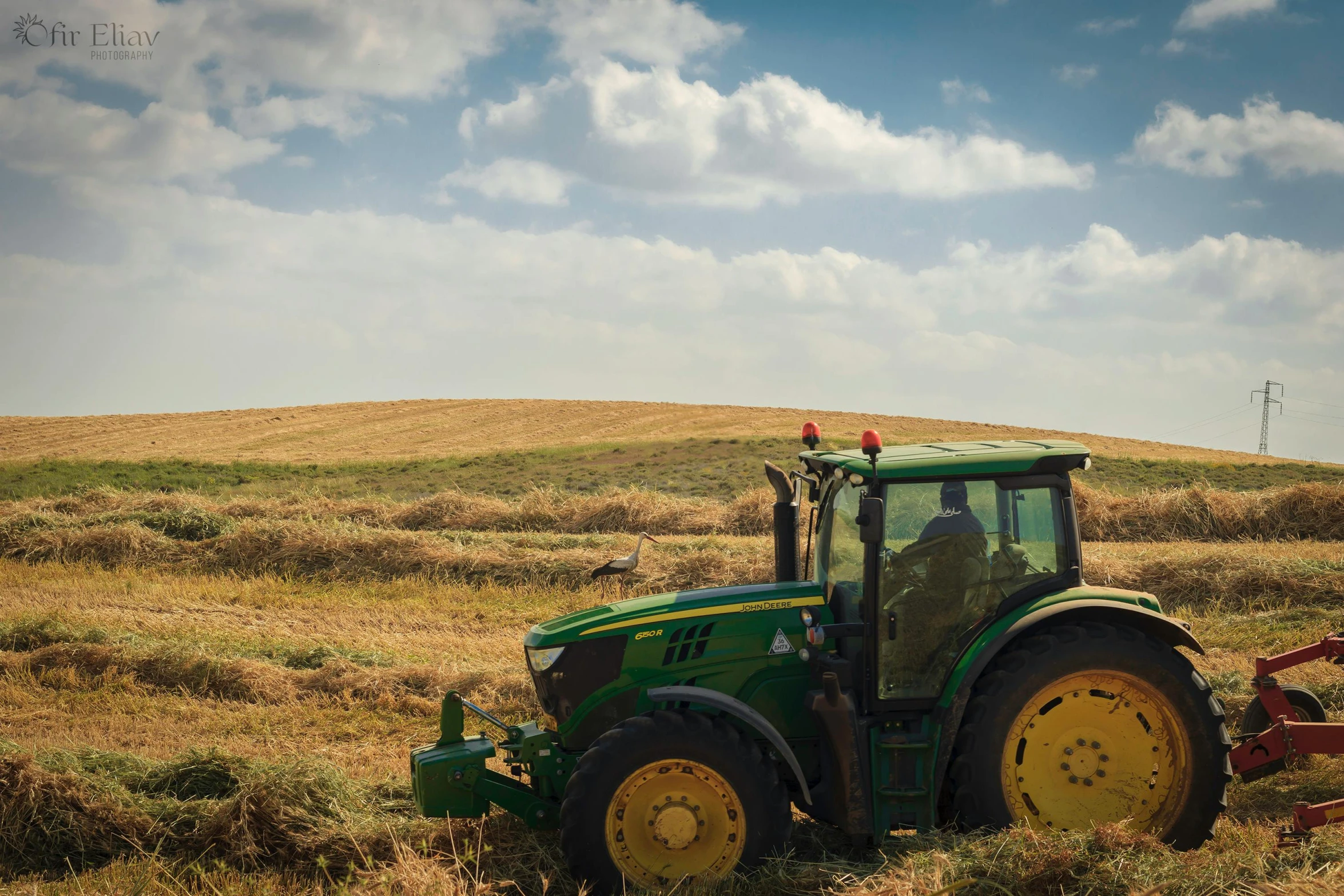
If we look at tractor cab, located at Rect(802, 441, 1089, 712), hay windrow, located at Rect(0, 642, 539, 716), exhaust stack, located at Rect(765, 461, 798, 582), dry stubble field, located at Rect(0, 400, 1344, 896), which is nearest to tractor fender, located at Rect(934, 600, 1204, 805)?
tractor cab, located at Rect(802, 441, 1089, 712)

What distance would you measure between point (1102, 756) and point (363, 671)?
6.28m

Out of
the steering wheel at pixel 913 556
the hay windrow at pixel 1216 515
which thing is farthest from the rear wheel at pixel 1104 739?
the hay windrow at pixel 1216 515

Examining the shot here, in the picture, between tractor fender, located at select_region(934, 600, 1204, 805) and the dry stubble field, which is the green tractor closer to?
tractor fender, located at select_region(934, 600, 1204, 805)

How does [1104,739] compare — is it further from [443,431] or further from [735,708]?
[443,431]

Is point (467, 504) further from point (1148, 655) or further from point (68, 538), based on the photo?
point (1148, 655)

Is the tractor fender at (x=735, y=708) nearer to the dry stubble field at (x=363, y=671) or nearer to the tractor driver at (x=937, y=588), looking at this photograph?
the dry stubble field at (x=363, y=671)

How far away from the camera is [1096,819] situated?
189 inches

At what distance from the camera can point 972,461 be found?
495cm

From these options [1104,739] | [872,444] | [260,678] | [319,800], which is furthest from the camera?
[260,678]

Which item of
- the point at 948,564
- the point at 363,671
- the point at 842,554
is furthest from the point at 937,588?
the point at 363,671

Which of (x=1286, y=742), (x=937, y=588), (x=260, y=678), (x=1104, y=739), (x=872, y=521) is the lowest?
(x=260, y=678)

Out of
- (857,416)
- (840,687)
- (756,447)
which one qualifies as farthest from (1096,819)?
(857,416)

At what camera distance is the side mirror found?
14.8ft

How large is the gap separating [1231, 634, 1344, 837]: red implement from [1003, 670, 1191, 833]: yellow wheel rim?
0.55 meters
